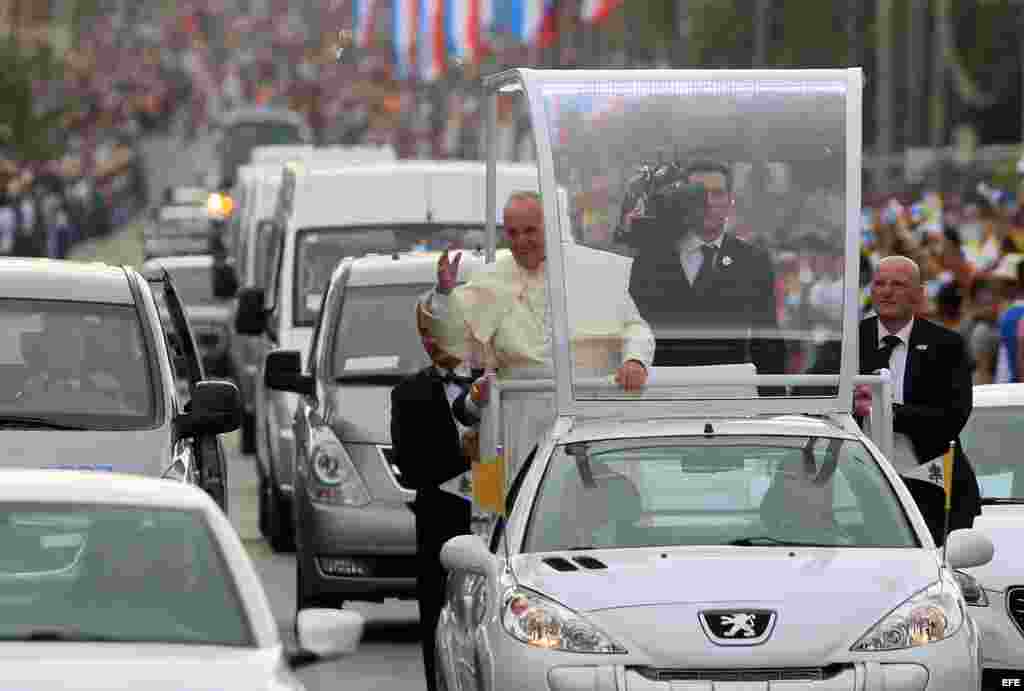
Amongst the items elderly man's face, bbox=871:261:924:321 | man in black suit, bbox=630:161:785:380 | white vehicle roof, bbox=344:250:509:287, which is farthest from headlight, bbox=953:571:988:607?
white vehicle roof, bbox=344:250:509:287

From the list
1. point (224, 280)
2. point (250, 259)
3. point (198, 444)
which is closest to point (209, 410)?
point (198, 444)

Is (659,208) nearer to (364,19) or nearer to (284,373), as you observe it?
(284,373)

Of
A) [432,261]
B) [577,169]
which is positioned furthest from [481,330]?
[432,261]

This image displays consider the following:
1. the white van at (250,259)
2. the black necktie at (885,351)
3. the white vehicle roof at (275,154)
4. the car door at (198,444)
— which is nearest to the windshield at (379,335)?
the car door at (198,444)

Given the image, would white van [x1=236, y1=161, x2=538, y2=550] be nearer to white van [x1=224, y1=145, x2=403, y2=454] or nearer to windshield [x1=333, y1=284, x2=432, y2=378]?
white van [x1=224, y1=145, x2=403, y2=454]

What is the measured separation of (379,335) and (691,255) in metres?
4.51

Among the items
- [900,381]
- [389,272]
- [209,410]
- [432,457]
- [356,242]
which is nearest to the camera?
[209,410]

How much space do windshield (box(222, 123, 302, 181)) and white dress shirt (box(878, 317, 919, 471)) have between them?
59527 mm

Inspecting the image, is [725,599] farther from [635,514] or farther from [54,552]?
[54,552]

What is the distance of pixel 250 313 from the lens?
754 inches

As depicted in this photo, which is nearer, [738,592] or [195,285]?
[738,592]

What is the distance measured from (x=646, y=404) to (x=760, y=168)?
1310 mm

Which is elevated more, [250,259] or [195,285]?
[250,259]

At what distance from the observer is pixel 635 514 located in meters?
10.0
